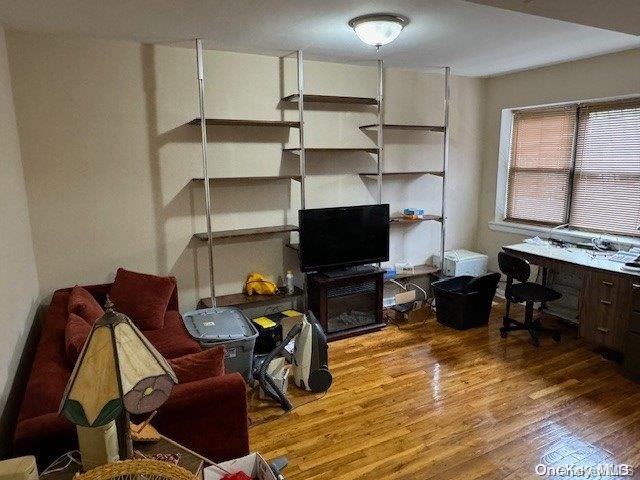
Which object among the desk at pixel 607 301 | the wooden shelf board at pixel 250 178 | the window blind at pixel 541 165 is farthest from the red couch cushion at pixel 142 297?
the window blind at pixel 541 165

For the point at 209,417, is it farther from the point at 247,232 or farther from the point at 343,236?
the point at 343,236

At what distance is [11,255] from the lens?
243 cm

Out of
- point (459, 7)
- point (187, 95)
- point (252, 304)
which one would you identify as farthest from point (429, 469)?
point (187, 95)

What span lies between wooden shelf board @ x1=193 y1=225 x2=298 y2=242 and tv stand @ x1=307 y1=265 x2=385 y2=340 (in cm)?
50

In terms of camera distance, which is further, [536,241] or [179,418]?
[536,241]

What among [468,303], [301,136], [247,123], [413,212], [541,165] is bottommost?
[468,303]

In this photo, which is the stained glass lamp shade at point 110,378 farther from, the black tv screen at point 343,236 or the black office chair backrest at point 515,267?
the black office chair backrest at point 515,267

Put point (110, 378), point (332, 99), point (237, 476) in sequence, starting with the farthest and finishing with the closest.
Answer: point (332, 99) → point (237, 476) → point (110, 378)

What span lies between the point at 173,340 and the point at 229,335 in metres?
0.37

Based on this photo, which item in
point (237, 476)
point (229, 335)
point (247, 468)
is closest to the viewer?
point (237, 476)

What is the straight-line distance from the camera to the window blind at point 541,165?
4.27 meters

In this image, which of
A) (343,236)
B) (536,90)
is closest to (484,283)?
(343,236)

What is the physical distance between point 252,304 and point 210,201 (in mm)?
Answer: 958

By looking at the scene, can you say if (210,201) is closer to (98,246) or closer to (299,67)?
(98,246)
